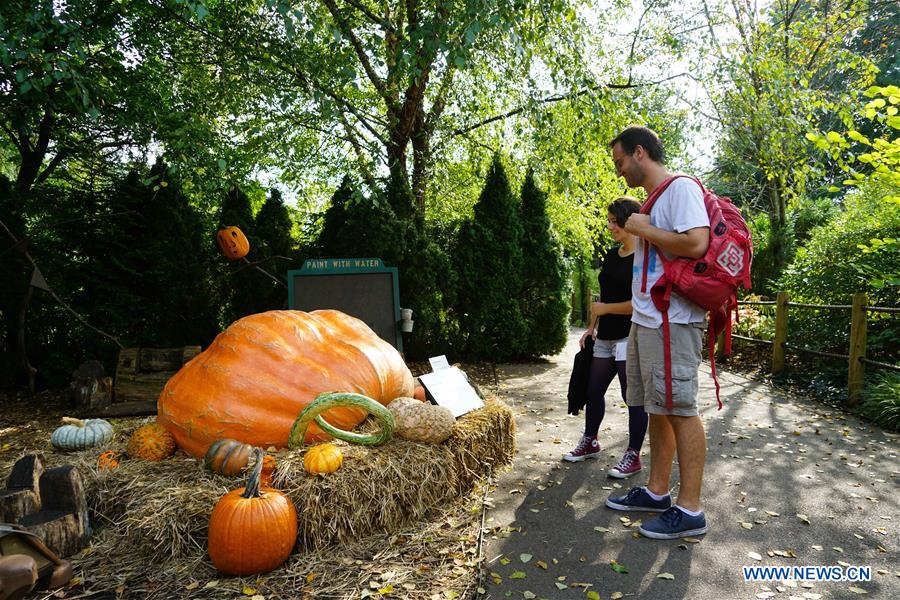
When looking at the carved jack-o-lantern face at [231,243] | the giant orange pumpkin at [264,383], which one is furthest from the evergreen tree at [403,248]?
the giant orange pumpkin at [264,383]

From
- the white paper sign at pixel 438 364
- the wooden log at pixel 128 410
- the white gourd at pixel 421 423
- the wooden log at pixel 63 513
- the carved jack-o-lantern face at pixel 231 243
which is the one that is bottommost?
the wooden log at pixel 128 410

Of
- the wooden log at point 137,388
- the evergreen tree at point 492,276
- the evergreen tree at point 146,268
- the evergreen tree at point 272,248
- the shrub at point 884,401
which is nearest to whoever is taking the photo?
the shrub at point 884,401

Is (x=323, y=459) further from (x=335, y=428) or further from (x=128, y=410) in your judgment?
(x=128, y=410)

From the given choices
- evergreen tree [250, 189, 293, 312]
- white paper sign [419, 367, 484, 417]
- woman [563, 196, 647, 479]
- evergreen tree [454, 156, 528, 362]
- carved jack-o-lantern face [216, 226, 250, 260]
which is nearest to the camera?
woman [563, 196, 647, 479]

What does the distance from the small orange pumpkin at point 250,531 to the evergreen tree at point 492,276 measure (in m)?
6.42

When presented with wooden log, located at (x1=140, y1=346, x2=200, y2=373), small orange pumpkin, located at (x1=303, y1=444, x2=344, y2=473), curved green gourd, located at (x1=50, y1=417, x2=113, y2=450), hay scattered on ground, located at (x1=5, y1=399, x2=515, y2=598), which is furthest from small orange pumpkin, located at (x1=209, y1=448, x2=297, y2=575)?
wooden log, located at (x1=140, y1=346, x2=200, y2=373)

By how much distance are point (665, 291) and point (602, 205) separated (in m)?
8.70

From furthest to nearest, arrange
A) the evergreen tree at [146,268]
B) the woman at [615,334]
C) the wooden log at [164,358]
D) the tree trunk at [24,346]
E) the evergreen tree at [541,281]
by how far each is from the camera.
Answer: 1. the evergreen tree at [541,281]
2. the evergreen tree at [146,268]
3. the tree trunk at [24,346]
4. the wooden log at [164,358]
5. the woman at [615,334]

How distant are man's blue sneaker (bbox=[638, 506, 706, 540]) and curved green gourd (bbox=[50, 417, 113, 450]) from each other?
10.7 ft

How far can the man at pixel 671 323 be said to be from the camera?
2.46 meters

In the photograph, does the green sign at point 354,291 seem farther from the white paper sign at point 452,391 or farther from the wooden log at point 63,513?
the wooden log at point 63,513

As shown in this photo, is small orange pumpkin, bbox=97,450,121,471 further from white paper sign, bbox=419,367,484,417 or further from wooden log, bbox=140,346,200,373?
wooden log, bbox=140,346,200,373

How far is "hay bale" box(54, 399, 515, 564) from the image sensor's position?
239 cm

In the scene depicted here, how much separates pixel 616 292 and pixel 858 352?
386cm
